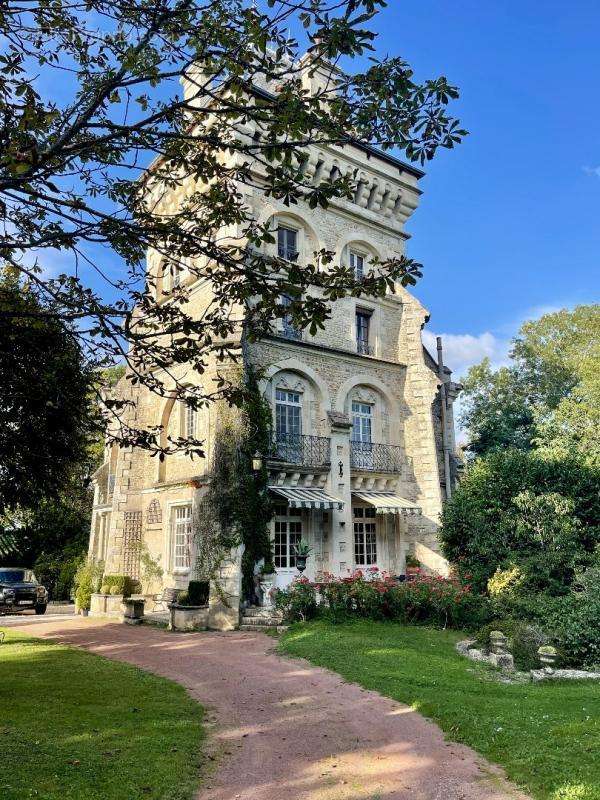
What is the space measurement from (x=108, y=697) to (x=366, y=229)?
19966 millimetres

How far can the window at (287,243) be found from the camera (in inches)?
842

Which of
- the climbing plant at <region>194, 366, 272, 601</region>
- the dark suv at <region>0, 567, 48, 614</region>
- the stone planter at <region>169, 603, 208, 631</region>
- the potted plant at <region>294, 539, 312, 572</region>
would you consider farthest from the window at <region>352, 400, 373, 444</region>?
the dark suv at <region>0, 567, 48, 614</region>

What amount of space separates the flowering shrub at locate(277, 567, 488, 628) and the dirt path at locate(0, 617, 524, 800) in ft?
12.2

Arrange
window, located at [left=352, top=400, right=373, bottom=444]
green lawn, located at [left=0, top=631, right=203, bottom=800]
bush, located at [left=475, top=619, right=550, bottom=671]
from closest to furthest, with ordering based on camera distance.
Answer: green lawn, located at [left=0, top=631, right=203, bottom=800], bush, located at [left=475, top=619, right=550, bottom=671], window, located at [left=352, top=400, right=373, bottom=444]

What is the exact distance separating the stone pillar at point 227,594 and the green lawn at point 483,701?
2.80 metres

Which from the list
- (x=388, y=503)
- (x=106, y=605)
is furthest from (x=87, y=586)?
(x=388, y=503)

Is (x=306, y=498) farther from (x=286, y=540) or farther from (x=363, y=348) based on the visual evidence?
(x=363, y=348)

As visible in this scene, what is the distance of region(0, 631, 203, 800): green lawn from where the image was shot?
5.17m

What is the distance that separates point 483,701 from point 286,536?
1145 centimetres

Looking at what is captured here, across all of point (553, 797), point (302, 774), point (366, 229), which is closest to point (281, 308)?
point (302, 774)

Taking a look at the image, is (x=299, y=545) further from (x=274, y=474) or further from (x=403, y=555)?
(x=403, y=555)

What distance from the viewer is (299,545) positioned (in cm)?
1825

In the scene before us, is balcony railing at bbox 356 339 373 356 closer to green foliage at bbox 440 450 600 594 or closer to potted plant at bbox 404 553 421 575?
green foliage at bbox 440 450 600 594

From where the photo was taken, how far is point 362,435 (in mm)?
22453
